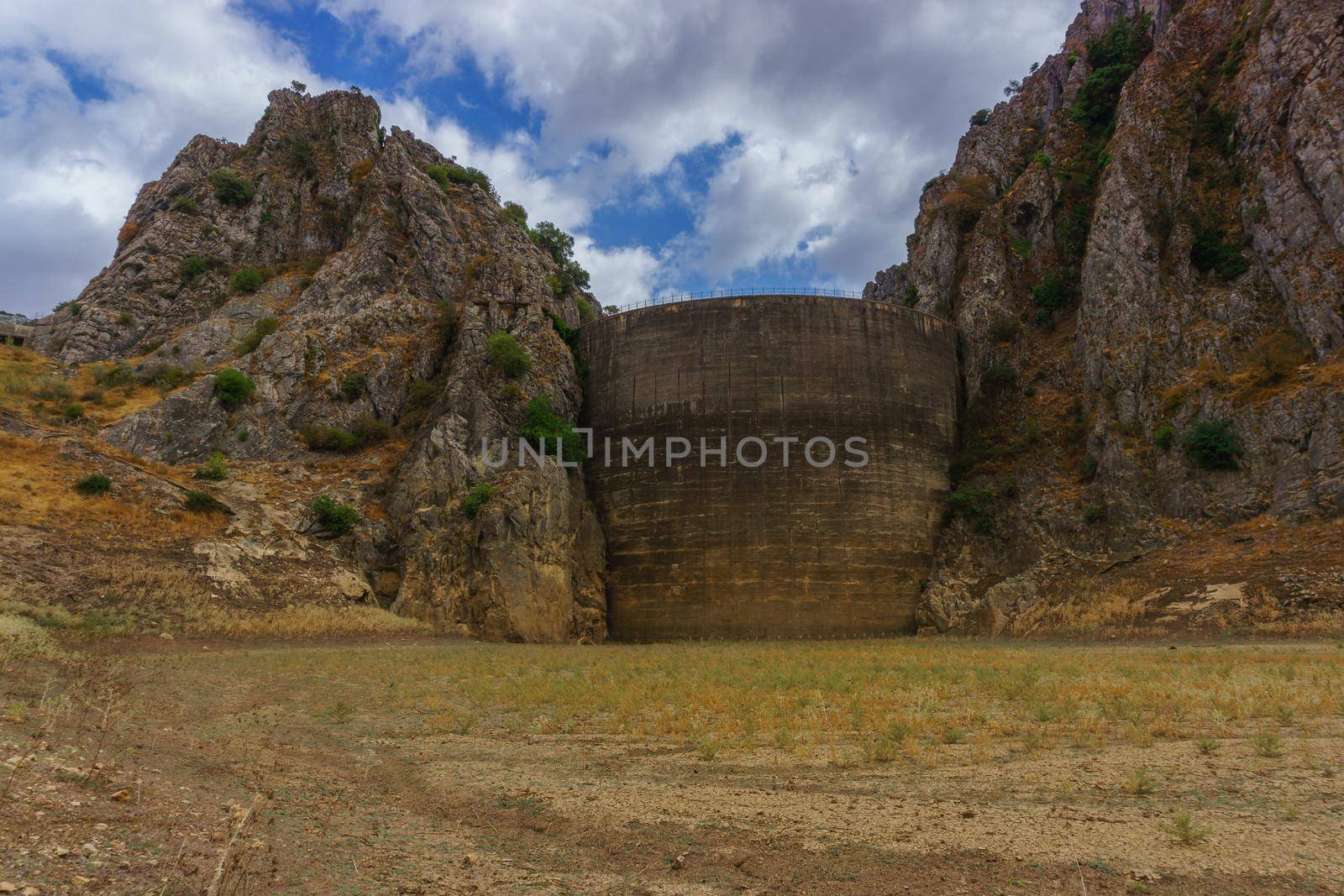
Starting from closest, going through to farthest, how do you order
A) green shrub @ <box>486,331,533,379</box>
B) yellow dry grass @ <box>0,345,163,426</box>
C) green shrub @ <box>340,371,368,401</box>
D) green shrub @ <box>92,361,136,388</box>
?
yellow dry grass @ <box>0,345,163,426</box> → green shrub @ <box>486,331,533,379</box> → green shrub @ <box>92,361,136,388</box> → green shrub @ <box>340,371,368,401</box>

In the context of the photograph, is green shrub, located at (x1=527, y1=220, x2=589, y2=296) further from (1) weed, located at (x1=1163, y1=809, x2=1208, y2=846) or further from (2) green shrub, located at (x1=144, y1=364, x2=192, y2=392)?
(1) weed, located at (x1=1163, y1=809, x2=1208, y2=846)

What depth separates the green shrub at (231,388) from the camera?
39594 mm

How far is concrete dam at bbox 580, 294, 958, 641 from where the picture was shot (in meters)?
38.1

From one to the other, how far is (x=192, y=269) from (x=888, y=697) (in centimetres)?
5024

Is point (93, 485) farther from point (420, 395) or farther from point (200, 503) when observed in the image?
point (420, 395)

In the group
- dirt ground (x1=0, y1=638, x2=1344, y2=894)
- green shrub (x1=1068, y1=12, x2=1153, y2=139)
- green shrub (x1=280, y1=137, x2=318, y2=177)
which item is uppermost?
green shrub (x1=1068, y1=12, x2=1153, y2=139)

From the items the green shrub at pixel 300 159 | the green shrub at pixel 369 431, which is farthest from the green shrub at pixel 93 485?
the green shrub at pixel 300 159

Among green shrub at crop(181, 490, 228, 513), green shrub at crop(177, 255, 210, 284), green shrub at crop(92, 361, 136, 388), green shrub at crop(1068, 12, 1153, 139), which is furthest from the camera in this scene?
green shrub at crop(177, 255, 210, 284)

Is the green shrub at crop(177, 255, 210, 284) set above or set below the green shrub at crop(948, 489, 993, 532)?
above

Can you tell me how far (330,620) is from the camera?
3091 cm

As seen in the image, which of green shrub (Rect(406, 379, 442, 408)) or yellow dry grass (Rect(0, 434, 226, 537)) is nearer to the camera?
yellow dry grass (Rect(0, 434, 226, 537))

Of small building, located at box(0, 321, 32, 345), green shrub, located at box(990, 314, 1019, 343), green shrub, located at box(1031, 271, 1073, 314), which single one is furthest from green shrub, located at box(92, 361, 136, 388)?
green shrub, located at box(1031, 271, 1073, 314)

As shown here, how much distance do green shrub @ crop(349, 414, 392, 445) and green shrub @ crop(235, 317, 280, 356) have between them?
283 inches

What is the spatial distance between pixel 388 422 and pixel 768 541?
20.1 m
